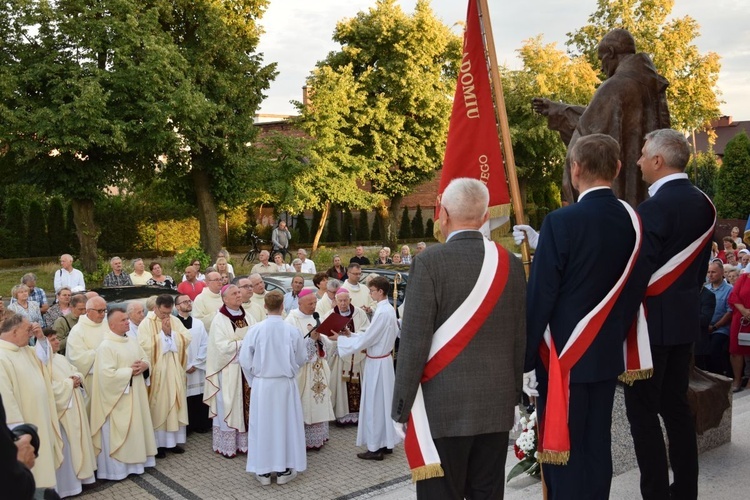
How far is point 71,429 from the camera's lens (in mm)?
6531

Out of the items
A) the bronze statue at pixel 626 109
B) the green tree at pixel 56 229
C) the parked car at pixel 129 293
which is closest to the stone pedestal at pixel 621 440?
the bronze statue at pixel 626 109

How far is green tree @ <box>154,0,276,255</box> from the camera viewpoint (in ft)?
70.1

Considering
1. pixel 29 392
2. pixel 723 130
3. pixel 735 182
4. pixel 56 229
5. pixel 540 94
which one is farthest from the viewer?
pixel 723 130

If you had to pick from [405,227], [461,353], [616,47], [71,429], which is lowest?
[71,429]

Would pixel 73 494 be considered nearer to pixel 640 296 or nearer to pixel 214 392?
pixel 214 392

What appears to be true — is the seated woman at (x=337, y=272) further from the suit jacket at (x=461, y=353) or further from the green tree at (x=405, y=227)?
the green tree at (x=405, y=227)

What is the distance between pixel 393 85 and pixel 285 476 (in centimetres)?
2542

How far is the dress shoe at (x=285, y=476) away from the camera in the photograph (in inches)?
264

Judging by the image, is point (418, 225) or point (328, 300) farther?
point (418, 225)

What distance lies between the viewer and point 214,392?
776cm

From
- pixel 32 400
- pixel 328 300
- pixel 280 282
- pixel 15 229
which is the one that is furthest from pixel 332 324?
pixel 15 229

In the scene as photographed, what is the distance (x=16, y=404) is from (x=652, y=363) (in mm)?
4896

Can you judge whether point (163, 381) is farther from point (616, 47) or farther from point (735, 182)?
point (735, 182)

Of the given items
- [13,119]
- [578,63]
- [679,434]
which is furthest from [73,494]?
[578,63]
